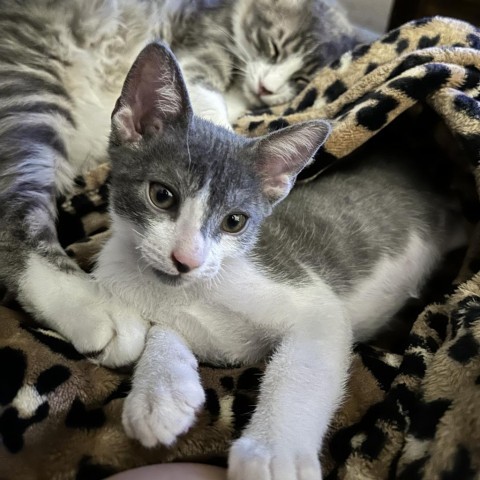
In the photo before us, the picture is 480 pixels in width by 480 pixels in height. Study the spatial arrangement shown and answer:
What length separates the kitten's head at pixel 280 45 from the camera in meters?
1.95

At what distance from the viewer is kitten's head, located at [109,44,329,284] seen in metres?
1.04

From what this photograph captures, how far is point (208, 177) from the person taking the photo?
110cm

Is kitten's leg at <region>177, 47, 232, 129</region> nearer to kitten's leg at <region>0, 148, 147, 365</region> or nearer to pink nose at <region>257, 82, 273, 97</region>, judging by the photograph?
pink nose at <region>257, 82, 273, 97</region>

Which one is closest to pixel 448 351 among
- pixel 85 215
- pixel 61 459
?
pixel 61 459

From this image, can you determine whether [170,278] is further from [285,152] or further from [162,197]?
[285,152]

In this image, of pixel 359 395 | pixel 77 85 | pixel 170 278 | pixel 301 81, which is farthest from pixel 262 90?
pixel 359 395

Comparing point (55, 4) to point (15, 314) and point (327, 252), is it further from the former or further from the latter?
point (327, 252)

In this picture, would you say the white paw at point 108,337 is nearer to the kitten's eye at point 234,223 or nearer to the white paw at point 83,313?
the white paw at point 83,313

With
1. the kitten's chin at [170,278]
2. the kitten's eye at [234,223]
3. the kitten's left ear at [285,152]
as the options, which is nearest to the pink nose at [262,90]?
the kitten's left ear at [285,152]

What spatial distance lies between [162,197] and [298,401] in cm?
44

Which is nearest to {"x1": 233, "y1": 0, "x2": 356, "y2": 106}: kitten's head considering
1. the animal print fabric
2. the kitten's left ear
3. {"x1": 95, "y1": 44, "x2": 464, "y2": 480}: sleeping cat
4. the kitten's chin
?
the animal print fabric

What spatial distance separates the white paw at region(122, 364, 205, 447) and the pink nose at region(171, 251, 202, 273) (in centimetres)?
19

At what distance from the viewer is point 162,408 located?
97 cm

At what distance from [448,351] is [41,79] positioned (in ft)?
4.19
